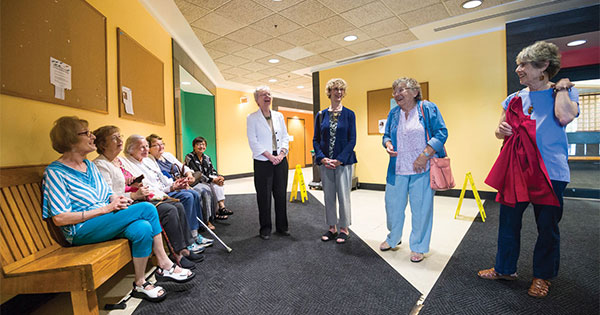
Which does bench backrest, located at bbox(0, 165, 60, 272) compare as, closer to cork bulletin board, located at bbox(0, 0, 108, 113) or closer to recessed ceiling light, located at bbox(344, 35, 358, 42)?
cork bulletin board, located at bbox(0, 0, 108, 113)

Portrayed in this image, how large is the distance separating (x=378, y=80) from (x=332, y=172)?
12.3ft

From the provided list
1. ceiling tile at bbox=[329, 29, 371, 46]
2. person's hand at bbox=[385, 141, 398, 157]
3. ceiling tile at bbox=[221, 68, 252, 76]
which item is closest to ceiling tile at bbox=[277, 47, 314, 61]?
ceiling tile at bbox=[329, 29, 371, 46]

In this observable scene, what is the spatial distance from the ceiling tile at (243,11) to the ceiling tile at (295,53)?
4.70 ft

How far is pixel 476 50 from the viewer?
15.3 feet

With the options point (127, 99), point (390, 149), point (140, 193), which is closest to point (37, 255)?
point (140, 193)

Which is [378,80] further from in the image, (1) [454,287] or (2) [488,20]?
(1) [454,287]

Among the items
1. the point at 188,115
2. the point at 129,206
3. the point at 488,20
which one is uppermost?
the point at 488,20

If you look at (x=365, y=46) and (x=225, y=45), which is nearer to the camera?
(x=225, y=45)

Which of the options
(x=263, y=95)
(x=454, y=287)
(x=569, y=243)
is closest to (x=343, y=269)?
(x=454, y=287)

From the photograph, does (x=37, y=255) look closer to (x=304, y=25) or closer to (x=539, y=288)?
(x=539, y=288)

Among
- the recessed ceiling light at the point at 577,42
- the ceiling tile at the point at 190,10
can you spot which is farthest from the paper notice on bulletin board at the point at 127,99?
the recessed ceiling light at the point at 577,42

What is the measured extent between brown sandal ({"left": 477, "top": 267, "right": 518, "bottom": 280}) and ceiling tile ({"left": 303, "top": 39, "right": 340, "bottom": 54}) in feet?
14.0

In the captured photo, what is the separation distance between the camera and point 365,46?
523 cm

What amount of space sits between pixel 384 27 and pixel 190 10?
299 cm
